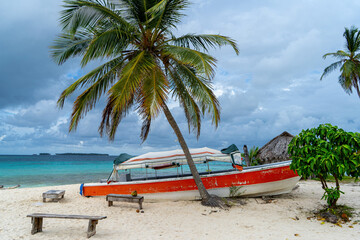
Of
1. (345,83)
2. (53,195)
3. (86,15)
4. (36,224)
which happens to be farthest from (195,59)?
(345,83)

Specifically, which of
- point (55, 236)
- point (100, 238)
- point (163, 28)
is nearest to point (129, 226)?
point (100, 238)

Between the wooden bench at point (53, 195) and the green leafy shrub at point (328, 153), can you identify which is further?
the wooden bench at point (53, 195)

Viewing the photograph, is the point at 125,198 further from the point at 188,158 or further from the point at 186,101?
the point at 186,101

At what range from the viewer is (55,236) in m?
4.91

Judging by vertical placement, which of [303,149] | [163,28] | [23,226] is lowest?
[23,226]

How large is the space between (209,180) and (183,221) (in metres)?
2.35

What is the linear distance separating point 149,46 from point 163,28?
0.81 m

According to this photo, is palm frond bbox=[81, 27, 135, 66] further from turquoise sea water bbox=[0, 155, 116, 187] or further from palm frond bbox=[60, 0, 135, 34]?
turquoise sea water bbox=[0, 155, 116, 187]

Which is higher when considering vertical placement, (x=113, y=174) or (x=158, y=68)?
(x=158, y=68)

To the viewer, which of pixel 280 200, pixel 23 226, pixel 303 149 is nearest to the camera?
pixel 23 226

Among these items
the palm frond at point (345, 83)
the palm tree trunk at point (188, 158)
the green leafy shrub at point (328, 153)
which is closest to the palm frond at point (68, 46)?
the palm tree trunk at point (188, 158)

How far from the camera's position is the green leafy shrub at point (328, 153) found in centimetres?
560

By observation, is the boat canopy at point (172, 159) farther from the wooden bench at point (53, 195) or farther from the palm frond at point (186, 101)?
the wooden bench at point (53, 195)

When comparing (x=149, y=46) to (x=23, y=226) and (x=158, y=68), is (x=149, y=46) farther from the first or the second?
(x=23, y=226)
